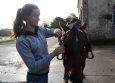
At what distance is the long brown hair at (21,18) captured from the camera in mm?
2516

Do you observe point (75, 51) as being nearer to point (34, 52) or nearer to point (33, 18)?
point (34, 52)

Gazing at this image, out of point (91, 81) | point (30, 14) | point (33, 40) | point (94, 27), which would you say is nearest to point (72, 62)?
point (33, 40)

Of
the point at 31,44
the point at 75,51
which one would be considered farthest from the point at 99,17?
the point at 31,44

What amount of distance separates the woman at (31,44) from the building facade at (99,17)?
721 inches

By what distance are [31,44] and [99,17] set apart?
1891 cm

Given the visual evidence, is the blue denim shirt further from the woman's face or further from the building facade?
the building facade

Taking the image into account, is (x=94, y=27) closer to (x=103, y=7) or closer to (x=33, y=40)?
(x=103, y=7)

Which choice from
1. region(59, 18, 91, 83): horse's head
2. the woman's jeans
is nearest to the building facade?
region(59, 18, 91, 83): horse's head

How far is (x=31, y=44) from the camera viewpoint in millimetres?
2541

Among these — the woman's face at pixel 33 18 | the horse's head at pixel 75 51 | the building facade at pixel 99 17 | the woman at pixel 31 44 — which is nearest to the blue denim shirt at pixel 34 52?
the woman at pixel 31 44

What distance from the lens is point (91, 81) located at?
6742mm

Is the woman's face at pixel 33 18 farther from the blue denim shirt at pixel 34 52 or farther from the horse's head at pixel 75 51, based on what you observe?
the horse's head at pixel 75 51

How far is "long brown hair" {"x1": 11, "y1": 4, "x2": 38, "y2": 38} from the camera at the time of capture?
2516mm

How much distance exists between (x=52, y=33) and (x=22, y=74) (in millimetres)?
5313
